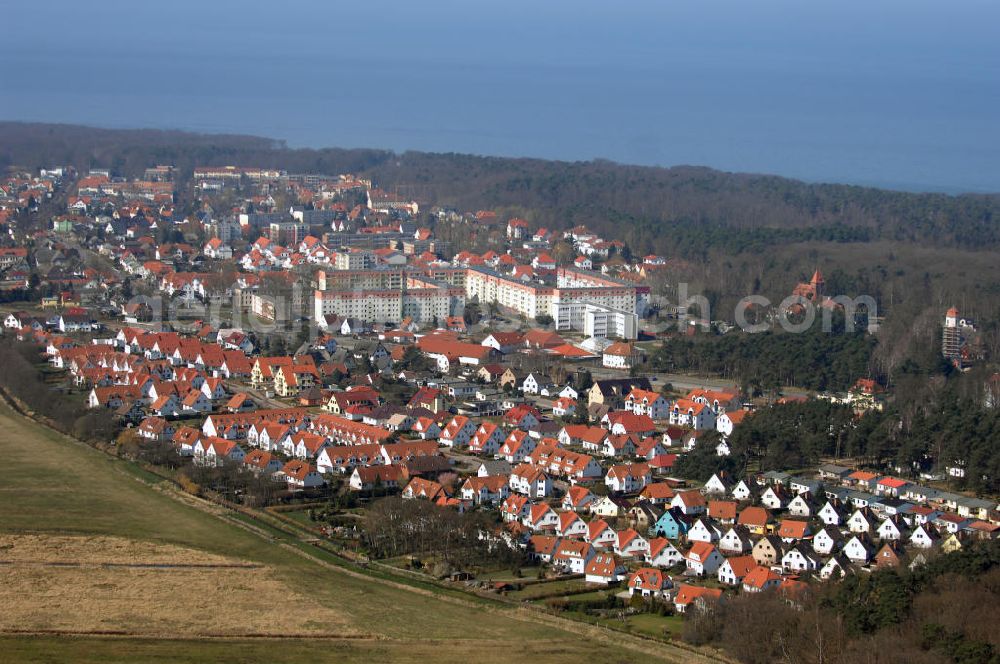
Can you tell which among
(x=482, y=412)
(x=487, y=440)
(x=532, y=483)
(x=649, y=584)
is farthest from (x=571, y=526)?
(x=482, y=412)

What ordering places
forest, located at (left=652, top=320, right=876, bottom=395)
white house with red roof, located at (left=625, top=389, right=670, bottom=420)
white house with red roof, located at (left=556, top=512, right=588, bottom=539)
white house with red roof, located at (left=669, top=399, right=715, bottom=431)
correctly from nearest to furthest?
1. white house with red roof, located at (left=556, top=512, right=588, bottom=539)
2. white house with red roof, located at (left=669, top=399, right=715, bottom=431)
3. white house with red roof, located at (left=625, top=389, right=670, bottom=420)
4. forest, located at (left=652, top=320, right=876, bottom=395)

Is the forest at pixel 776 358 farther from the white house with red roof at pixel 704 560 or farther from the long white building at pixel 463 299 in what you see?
the white house with red roof at pixel 704 560

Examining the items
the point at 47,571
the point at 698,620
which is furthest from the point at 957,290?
the point at 47,571

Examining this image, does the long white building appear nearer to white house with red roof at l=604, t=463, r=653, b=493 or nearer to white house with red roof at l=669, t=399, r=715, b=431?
white house with red roof at l=669, t=399, r=715, b=431

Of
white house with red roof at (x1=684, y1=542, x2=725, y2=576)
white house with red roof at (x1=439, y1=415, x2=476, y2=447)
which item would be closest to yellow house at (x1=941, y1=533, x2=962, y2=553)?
white house with red roof at (x1=684, y1=542, x2=725, y2=576)

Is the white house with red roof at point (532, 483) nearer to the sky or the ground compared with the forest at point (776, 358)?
nearer to the ground

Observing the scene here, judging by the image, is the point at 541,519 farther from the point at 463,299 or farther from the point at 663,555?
the point at 463,299

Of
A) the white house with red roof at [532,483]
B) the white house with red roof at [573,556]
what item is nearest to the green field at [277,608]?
the white house with red roof at [573,556]
